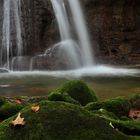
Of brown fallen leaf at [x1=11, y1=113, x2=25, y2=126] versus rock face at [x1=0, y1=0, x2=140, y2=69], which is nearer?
brown fallen leaf at [x1=11, y1=113, x2=25, y2=126]

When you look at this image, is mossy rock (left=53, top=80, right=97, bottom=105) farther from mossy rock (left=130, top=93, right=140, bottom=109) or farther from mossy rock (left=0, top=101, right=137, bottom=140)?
mossy rock (left=0, top=101, right=137, bottom=140)

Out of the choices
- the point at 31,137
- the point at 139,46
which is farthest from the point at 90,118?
the point at 139,46


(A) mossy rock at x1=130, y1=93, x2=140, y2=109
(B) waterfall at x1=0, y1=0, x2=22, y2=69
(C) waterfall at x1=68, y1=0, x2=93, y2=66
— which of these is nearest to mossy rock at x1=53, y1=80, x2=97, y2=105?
(A) mossy rock at x1=130, y1=93, x2=140, y2=109

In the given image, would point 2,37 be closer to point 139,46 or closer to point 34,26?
point 34,26

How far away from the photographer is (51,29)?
22.2 m

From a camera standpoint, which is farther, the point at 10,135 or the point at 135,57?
the point at 135,57

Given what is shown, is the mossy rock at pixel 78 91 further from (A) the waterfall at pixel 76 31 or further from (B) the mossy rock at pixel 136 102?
(A) the waterfall at pixel 76 31

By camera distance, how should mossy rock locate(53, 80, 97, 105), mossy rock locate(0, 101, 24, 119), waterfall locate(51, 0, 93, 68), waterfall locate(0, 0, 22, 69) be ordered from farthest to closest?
waterfall locate(51, 0, 93, 68) < waterfall locate(0, 0, 22, 69) < mossy rock locate(53, 80, 97, 105) < mossy rock locate(0, 101, 24, 119)

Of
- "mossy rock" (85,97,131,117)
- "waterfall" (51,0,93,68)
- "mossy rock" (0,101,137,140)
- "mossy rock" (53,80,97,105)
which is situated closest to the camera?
"mossy rock" (0,101,137,140)

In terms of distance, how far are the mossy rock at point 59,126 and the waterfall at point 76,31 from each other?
1810 cm

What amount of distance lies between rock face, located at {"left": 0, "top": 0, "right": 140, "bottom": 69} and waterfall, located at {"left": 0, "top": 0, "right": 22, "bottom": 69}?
1.12ft

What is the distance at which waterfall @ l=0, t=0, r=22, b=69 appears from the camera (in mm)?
21531

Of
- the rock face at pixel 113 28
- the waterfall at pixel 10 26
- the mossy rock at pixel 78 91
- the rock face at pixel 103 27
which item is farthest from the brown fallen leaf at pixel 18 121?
the rock face at pixel 113 28

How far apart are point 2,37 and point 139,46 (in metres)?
7.98
